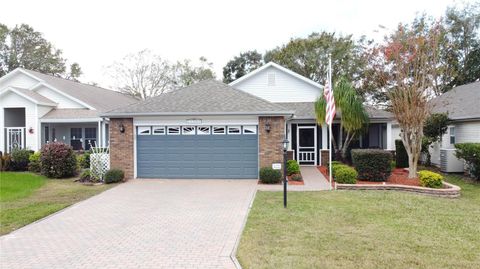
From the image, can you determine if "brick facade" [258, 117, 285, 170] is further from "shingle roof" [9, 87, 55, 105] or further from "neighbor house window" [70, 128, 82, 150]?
"neighbor house window" [70, 128, 82, 150]

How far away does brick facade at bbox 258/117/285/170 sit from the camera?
45.6 feet

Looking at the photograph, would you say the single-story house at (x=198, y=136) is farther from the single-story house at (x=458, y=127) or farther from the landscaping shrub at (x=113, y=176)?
the single-story house at (x=458, y=127)

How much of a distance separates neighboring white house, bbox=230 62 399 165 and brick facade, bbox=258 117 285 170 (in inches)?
194

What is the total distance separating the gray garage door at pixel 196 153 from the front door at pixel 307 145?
6147 mm

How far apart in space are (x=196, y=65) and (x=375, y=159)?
34.6m

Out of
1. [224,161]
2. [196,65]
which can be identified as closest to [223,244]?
[224,161]

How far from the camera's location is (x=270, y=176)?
43.2ft

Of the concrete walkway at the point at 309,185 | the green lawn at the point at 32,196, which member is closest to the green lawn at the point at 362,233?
the concrete walkway at the point at 309,185

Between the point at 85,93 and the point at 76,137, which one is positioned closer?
the point at 76,137

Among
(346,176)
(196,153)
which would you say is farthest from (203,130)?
(346,176)

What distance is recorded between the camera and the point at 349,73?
32.6m

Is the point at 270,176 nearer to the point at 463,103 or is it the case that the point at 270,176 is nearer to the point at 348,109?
the point at 348,109

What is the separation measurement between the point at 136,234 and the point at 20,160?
46.0 ft

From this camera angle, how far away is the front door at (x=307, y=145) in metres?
19.6
